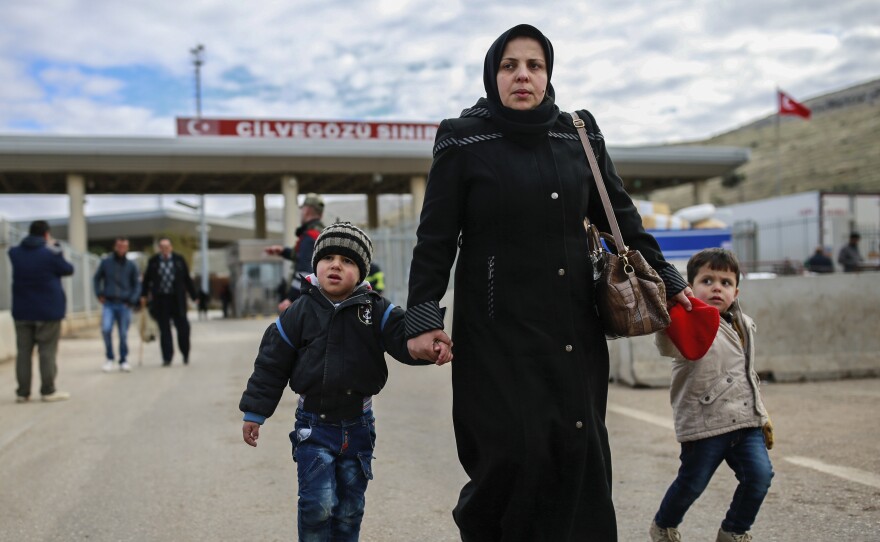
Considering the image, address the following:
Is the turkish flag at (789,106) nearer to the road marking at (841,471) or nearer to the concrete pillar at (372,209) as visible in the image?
the concrete pillar at (372,209)

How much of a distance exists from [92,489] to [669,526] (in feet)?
11.6

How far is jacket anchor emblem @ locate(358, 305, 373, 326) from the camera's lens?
139 inches

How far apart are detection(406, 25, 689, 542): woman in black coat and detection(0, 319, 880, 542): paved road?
52.5 inches

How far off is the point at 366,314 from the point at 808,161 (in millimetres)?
90914

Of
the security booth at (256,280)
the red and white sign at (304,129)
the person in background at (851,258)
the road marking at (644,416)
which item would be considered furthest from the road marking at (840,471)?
the red and white sign at (304,129)

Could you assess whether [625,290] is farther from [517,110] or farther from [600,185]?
[517,110]

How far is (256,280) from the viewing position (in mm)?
36719

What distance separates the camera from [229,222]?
74.2m

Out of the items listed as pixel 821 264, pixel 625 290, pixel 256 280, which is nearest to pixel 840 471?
A: pixel 625 290

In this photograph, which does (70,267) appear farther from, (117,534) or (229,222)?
(229,222)

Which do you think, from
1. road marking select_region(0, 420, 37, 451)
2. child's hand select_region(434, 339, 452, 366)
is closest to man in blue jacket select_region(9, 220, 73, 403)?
road marking select_region(0, 420, 37, 451)

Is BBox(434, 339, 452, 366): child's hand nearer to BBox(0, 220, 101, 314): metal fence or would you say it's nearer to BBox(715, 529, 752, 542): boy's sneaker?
BBox(715, 529, 752, 542): boy's sneaker

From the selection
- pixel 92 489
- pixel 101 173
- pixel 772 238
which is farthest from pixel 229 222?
pixel 92 489

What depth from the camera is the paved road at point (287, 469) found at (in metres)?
4.47
